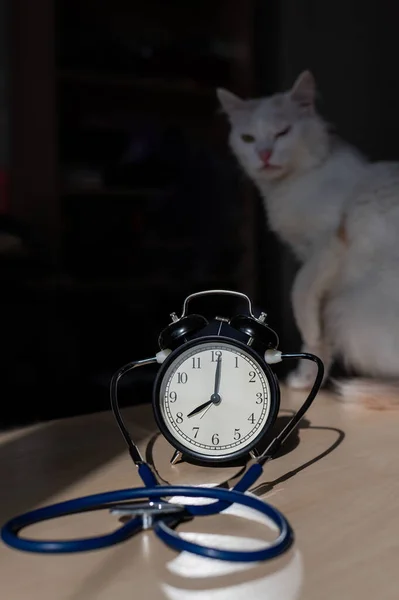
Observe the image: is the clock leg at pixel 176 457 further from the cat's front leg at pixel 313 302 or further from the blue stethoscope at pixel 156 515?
the cat's front leg at pixel 313 302

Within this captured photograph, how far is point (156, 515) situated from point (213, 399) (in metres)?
0.18

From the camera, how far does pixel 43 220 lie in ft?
3.30

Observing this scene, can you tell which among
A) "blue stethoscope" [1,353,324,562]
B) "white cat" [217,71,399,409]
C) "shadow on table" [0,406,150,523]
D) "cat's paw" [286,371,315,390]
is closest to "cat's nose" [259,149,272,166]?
"white cat" [217,71,399,409]

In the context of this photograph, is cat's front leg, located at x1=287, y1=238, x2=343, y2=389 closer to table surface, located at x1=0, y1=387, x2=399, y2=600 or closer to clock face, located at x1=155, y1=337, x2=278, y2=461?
table surface, located at x1=0, y1=387, x2=399, y2=600

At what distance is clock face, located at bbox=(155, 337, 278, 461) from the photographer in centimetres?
77

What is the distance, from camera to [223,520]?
25.1 inches

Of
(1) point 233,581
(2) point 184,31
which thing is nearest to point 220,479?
(1) point 233,581

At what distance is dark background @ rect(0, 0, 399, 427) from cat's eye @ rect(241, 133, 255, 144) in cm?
3

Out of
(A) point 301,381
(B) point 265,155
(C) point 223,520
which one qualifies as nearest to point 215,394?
(C) point 223,520

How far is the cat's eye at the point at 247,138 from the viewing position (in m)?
1.17

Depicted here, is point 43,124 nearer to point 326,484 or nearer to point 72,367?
point 72,367

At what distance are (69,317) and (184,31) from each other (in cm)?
53

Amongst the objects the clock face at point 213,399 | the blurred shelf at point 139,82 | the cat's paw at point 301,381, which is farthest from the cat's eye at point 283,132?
the clock face at point 213,399

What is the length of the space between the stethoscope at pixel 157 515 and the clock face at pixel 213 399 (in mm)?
75
